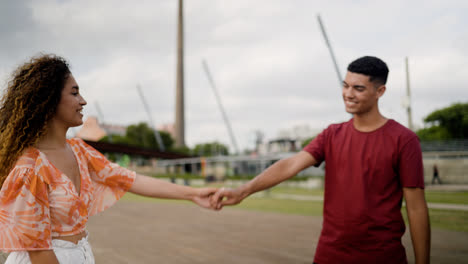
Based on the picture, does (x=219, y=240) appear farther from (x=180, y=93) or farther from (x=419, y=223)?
(x=180, y=93)

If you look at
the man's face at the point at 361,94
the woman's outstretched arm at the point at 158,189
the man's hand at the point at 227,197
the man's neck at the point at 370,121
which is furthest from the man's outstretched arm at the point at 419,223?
the woman's outstretched arm at the point at 158,189

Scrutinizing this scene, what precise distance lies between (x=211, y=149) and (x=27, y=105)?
10670 cm

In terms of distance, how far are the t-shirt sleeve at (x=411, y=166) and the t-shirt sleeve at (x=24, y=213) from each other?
1.81 meters

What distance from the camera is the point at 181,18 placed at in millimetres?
80312

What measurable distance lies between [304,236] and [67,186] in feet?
22.4

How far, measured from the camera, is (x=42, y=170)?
186 centimetres

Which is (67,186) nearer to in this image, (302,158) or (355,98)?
(302,158)

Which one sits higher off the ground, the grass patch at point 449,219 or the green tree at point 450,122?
the grass patch at point 449,219

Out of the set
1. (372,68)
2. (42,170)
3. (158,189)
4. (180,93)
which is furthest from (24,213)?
(180,93)

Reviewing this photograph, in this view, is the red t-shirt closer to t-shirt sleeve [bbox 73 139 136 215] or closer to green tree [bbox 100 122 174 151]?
t-shirt sleeve [bbox 73 139 136 215]

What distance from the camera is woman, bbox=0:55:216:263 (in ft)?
5.85

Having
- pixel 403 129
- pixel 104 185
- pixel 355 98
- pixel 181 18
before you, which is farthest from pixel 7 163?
pixel 181 18

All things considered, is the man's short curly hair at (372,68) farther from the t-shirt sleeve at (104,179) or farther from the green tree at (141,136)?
the green tree at (141,136)

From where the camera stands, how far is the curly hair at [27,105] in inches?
75.8
